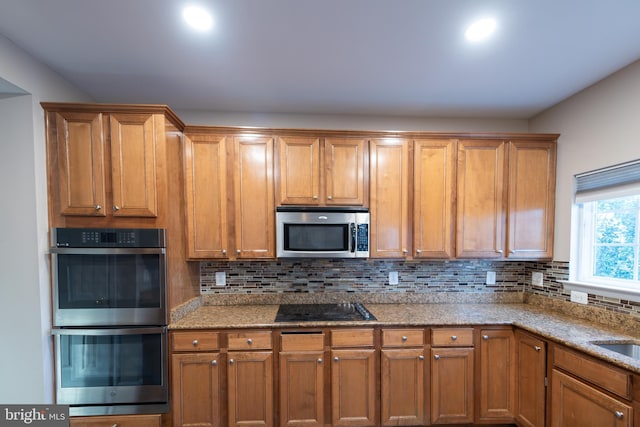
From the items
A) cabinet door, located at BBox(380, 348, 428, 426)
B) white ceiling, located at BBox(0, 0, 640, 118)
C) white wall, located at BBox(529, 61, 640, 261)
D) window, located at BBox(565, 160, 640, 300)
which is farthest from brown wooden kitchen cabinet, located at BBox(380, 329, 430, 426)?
white ceiling, located at BBox(0, 0, 640, 118)

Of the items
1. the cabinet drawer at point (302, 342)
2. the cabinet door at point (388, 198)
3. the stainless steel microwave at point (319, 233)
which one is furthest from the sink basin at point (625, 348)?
the cabinet drawer at point (302, 342)

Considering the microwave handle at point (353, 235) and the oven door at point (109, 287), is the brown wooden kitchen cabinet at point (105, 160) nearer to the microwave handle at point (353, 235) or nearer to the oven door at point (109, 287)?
the oven door at point (109, 287)

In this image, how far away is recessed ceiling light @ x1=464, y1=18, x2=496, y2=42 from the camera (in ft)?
4.49

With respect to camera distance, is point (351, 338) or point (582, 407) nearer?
point (582, 407)

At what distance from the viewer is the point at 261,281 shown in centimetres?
245

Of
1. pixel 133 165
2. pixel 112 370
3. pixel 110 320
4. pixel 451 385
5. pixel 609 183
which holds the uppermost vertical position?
pixel 133 165

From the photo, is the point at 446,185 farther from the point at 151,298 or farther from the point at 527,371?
the point at 151,298

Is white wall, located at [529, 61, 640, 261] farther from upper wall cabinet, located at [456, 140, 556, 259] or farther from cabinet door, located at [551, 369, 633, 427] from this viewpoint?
cabinet door, located at [551, 369, 633, 427]

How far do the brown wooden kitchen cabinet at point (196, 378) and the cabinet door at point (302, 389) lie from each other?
19.1 inches

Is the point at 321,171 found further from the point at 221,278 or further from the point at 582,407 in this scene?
the point at 582,407

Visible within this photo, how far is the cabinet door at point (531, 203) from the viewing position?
2266 millimetres

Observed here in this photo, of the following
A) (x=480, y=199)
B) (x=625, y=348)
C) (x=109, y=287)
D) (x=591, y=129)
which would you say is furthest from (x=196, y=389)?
(x=591, y=129)

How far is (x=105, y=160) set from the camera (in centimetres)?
180

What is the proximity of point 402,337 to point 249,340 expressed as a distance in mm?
1192
